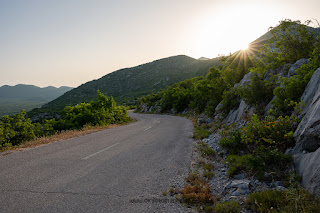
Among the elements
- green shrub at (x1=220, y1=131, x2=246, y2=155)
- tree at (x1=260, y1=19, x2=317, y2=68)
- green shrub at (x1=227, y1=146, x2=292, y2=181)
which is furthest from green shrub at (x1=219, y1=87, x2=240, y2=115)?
green shrub at (x1=227, y1=146, x2=292, y2=181)

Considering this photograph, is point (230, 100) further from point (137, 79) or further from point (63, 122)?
point (137, 79)

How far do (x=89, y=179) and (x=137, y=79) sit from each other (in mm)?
130716

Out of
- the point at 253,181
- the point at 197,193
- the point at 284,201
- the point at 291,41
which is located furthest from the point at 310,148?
the point at 291,41

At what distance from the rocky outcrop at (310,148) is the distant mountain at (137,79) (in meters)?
99.9

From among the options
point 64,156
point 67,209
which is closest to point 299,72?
point 67,209

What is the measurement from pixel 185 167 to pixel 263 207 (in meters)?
3.09

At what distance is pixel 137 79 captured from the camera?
133m

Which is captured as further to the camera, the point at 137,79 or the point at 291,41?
the point at 137,79

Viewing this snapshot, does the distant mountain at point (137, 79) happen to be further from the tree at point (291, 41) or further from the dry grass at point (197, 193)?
A: the dry grass at point (197, 193)

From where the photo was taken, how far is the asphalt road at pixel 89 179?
397cm

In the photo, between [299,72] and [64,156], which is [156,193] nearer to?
[64,156]

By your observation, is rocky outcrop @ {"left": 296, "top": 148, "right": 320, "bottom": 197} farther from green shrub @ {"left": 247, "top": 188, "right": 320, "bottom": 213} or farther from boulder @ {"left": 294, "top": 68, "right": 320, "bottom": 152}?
boulder @ {"left": 294, "top": 68, "right": 320, "bottom": 152}

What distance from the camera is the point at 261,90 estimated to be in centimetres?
980

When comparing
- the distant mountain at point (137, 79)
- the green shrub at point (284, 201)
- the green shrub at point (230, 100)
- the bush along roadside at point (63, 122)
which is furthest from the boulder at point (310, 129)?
the distant mountain at point (137, 79)
